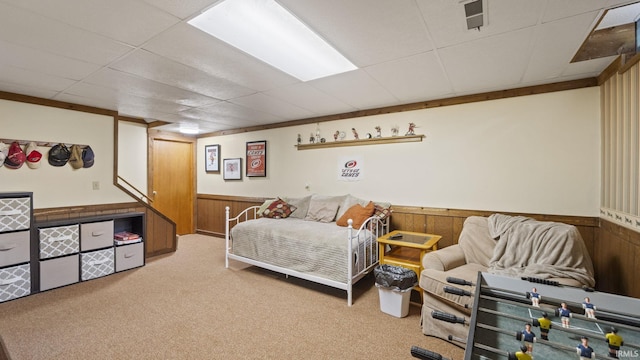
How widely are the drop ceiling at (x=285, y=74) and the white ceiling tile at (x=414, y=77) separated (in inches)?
0.4

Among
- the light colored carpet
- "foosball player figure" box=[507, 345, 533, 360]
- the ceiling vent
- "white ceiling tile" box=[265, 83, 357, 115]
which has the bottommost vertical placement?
the light colored carpet

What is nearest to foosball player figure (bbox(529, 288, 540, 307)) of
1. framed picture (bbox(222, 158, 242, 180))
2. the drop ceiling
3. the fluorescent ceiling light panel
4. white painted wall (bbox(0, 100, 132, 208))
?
the drop ceiling

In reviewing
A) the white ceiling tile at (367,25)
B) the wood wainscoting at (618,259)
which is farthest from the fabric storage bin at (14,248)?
the wood wainscoting at (618,259)

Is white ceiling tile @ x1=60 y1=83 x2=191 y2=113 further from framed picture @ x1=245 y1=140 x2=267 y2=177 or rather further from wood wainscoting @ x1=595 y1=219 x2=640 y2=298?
wood wainscoting @ x1=595 y1=219 x2=640 y2=298

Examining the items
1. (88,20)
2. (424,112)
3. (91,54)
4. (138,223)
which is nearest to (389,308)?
(424,112)

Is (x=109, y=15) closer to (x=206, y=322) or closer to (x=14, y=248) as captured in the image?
(x=206, y=322)

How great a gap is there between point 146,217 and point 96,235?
0.81 metres

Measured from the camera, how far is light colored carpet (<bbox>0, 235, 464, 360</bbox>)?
2141 millimetres

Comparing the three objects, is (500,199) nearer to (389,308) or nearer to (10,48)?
(389,308)

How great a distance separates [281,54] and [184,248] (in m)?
4.18

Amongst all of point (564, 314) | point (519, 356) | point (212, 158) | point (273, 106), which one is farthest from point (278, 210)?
point (519, 356)

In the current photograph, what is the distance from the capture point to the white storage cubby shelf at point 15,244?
2.96m

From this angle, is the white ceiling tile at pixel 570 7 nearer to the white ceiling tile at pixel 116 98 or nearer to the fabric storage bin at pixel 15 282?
the white ceiling tile at pixel 116 98

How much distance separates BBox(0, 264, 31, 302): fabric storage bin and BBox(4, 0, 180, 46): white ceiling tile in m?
2.91
